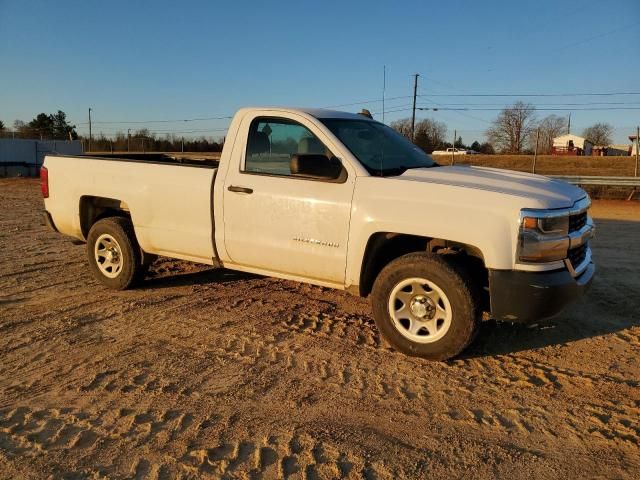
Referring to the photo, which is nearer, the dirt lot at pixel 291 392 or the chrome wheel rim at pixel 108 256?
the dirt lot at pixel 291 392

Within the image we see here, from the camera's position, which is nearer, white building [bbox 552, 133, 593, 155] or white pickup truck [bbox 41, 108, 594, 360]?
white pickup truck [bbox 41, 108, 594, 360]

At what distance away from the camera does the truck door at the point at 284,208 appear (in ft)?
14.4

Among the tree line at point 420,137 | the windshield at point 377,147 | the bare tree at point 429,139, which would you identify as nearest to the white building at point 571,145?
the tree line at point 420,137

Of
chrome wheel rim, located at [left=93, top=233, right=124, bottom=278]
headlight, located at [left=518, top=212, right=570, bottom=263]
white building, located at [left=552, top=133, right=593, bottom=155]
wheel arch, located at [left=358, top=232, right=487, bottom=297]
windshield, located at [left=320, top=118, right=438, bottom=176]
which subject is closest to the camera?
headlight, located at [left=518, top=212, right=570, bottom=263]

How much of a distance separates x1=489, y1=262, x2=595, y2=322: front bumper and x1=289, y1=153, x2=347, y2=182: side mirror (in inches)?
58.0

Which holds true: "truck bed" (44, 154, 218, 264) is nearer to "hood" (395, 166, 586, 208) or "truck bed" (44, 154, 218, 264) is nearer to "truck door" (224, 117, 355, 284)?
"truck door" (224, 117, 355, 284)

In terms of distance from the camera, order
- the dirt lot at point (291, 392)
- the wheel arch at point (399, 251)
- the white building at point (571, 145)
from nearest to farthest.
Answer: the dirt lot at point (291, 392)
the wheel arch at point (399, 251)
the white building at point (571, 145)

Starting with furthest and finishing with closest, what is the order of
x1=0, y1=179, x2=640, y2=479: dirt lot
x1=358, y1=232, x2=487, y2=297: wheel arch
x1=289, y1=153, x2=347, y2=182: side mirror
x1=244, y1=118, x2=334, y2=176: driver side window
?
x1=244, y1=118, x2=334, y2=176: driver side window, x1=289, y1=153, x2=347, y2=182: side mirror, x1=358, y1=232, x2=487, y2=297: wheel arch, x1=0, y1=179, x2=640, y2=479: dirt lot

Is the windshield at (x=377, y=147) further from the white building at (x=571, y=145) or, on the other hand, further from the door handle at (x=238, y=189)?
the white building at (x=571, y=145)

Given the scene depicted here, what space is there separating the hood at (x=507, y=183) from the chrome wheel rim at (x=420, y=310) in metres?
0.82

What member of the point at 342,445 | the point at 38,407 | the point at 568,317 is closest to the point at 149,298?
the point at 38,407

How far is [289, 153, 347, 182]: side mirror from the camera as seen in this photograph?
14.1ft

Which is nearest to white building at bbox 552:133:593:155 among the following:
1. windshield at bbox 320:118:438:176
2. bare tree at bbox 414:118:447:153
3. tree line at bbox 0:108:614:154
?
tree line at bbox 0:108:614:154

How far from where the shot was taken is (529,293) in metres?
3.67
